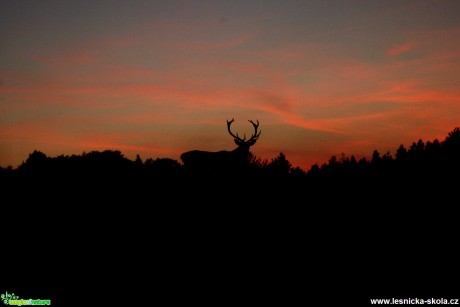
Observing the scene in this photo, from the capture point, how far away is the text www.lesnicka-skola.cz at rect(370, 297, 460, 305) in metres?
8.22

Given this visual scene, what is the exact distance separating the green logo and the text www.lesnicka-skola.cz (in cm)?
683

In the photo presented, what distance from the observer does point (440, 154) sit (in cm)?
1369

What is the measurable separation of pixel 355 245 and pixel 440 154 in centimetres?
520

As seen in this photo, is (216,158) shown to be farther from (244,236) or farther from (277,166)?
(244,236)

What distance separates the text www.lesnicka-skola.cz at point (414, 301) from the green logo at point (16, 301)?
6.83 metres

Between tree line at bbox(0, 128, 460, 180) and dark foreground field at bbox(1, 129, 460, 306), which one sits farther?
tree line at bbox(0, 128, 460, 180)

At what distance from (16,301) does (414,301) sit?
27.2ft

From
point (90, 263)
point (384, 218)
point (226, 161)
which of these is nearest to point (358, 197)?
point (384, 218)

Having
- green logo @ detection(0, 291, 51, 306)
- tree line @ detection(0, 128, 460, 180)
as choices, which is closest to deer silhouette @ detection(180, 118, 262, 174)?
tree line @ detection(0, 128, 460, 180)

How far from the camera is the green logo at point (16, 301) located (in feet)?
32.5

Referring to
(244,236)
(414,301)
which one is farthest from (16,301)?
(414,301)

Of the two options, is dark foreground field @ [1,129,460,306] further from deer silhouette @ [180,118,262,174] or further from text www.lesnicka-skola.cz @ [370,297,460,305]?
deer silhouette @ [180,118,262,174]

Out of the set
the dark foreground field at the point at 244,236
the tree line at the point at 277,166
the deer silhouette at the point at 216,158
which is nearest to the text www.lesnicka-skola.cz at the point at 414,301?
the dark foreground field at the point at 244,236

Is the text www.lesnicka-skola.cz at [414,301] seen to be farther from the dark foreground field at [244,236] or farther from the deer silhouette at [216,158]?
the deer silhouette at [216,158]
